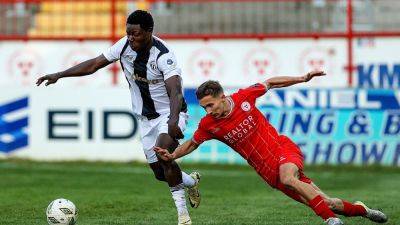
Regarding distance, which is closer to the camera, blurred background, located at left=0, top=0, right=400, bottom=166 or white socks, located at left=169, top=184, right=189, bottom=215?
white socks, located at left=169, top=184, right=189, bottom=215

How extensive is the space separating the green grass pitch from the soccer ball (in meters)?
0.59

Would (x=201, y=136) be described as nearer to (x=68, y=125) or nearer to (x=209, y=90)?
(x=209, y=90)

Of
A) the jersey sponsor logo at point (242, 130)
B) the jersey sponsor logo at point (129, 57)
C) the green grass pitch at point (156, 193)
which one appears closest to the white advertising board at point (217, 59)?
the green grass pitch at point (156, 193)

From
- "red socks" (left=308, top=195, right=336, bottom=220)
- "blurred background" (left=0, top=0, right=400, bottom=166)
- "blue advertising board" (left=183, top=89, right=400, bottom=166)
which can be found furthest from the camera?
"blurred background" (left=0, top=0, right=400, bottom=166)

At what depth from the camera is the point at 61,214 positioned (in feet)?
34.2

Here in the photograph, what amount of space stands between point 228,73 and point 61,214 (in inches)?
397

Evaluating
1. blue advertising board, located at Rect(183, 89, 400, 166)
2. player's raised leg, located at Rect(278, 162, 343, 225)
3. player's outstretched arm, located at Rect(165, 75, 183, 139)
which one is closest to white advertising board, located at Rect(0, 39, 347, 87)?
blue advertising board, located at Rect(183, 89, 400, 166)

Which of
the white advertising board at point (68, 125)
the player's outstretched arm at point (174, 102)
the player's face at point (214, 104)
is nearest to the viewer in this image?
the player's face at point (214, 104)

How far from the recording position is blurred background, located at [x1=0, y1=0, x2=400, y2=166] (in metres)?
18.8

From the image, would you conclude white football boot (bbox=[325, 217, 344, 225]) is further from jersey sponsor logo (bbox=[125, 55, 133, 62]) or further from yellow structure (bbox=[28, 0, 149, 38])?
yellow structure (bbox=[28, 0, 149, 38])

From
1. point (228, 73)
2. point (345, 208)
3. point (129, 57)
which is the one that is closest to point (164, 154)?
point (129, 57)

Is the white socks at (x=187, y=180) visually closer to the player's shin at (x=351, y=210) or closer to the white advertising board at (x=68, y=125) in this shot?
the player's shin at (x=351, y=210)

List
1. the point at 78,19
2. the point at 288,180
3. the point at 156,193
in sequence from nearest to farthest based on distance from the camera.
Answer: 1. the point at 288,180
2. the point at 156,193
3. the point at 78,19

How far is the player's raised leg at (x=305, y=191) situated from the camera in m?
9.60
